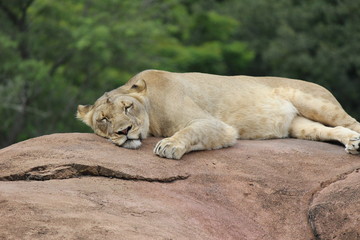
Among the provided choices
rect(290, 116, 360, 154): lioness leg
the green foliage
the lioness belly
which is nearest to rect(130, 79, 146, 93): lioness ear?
the lioness belly

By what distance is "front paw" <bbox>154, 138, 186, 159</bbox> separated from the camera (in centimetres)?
601

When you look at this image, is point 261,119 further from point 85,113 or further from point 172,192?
point 172,192

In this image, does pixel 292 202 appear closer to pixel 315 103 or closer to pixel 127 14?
pixel 315 103

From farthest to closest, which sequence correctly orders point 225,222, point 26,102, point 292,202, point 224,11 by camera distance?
1. point 224,11
2. point 26,102
3. point 292,202
4. point 225,222

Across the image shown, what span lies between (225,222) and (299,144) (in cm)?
200

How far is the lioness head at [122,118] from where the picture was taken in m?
6.24

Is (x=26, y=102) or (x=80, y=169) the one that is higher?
(x=80, y=169)

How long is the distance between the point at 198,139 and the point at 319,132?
1.54 m

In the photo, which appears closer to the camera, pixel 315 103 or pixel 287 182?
pixel 287 182

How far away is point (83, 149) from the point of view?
594cm

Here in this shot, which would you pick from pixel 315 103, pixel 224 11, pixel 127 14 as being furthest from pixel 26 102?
pixel 315 103

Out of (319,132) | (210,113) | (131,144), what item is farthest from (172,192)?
(319,132)

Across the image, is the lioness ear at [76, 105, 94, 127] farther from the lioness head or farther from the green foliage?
the green foliage

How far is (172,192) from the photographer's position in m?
5.38
